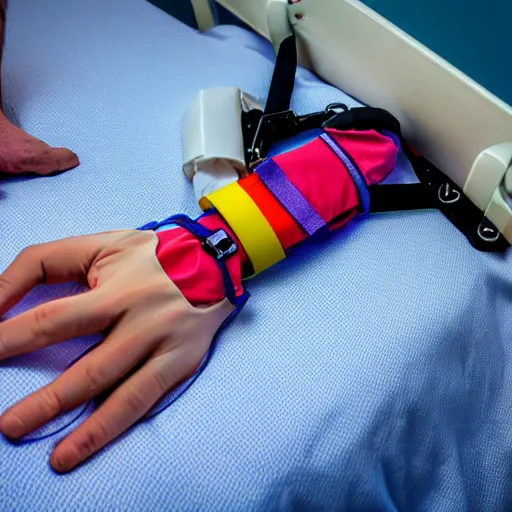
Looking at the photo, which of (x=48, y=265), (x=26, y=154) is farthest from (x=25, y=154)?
(x=48, y=265)

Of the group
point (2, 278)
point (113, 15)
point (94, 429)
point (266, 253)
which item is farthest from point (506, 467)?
point (113, 15)

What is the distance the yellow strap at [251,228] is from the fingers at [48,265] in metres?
0.14

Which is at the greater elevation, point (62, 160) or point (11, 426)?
point (62, 160)

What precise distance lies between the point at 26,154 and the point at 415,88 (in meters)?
0.50

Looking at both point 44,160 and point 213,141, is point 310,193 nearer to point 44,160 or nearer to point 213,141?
point 213,141

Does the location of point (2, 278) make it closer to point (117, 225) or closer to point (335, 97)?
point (117, 225)

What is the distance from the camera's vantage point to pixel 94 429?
0.56m

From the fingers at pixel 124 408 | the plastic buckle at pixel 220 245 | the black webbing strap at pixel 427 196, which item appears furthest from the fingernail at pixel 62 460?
the black webbing strap at pixel 427 196

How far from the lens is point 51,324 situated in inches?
23.1

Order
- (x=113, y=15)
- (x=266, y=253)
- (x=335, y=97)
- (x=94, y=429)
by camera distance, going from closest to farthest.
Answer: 1. (x=94, y=429)
2. (x=266, y=253)
3. (x=335, y=97)
4. (x=113, y=15)

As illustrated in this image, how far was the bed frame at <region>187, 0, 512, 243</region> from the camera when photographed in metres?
0.71

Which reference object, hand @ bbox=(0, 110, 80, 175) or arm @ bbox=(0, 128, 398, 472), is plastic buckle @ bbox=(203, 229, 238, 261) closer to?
arm @ bbox=(0, 128, 398, 472)

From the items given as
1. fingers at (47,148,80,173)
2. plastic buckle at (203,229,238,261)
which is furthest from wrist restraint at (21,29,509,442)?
fingers at (47,148,80,173)

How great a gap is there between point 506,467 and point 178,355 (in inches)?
16.9
